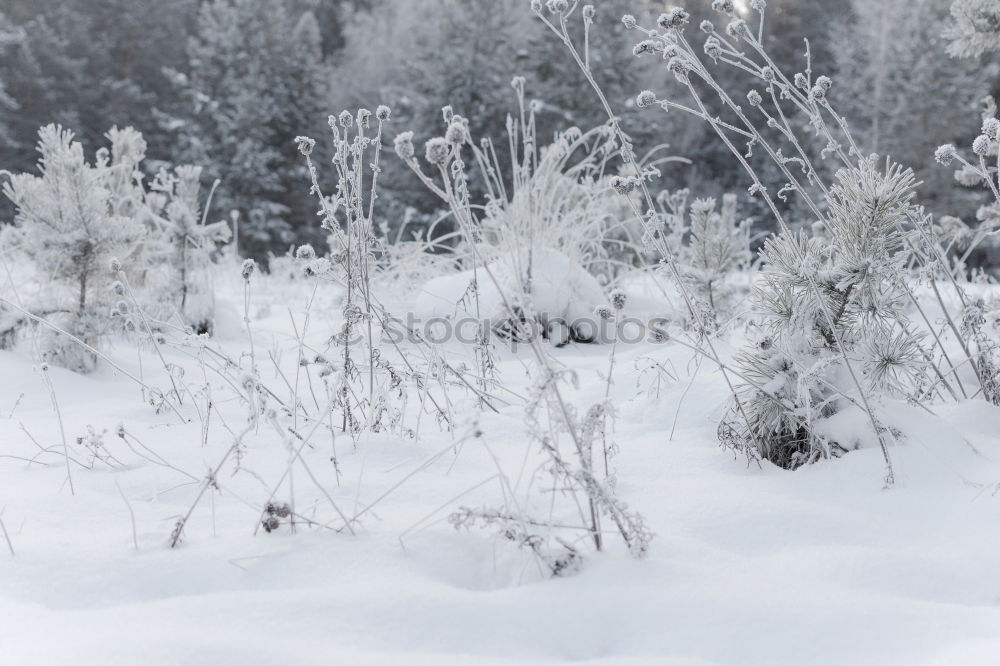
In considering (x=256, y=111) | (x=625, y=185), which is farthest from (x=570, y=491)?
(x=256, y=111)

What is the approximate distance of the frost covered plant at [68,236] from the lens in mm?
2773

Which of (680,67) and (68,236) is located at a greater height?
(680,67)

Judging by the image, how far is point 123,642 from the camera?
101 centimetres

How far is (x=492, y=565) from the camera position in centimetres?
127

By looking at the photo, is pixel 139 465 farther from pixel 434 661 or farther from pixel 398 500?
pixel 434 661

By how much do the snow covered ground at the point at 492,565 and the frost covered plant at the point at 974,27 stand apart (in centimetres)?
208

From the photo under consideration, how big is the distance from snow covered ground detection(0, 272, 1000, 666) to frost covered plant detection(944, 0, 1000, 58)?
2.08m

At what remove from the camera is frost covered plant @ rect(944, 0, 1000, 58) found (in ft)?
10.2

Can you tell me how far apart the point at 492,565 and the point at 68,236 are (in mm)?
2239

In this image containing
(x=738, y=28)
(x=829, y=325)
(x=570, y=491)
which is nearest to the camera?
(x=570, y=491)

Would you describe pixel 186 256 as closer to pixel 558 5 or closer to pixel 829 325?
pixel 558 5

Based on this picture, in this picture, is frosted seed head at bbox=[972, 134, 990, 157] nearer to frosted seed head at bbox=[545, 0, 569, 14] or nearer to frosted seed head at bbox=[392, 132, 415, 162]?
frosted seed head at bbox=[545, 0, 569, 14]

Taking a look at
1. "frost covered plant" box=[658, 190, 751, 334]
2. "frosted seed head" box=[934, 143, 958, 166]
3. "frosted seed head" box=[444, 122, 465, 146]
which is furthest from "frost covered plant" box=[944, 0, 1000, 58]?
"frosted seed head" box=[444, 122, 465, 146]

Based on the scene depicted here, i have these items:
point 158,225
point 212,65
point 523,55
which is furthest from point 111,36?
point 158,225
